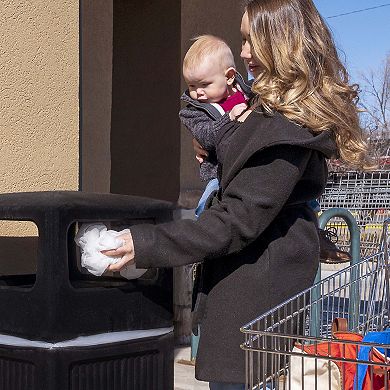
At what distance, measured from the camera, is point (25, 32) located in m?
3.92

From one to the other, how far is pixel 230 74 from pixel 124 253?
3.41ft

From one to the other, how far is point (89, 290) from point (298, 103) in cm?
77

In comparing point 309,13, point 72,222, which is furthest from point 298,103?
point 72,222

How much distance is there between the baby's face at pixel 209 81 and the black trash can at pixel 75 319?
66cm

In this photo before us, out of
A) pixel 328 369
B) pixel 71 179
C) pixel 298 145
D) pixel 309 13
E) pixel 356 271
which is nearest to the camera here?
pixel 328 369

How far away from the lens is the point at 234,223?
6.98ft

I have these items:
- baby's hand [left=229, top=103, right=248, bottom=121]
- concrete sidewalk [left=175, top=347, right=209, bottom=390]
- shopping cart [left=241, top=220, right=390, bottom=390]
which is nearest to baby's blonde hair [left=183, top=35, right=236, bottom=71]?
baby's hand [left=229, top=103, right=248, bottom=121]

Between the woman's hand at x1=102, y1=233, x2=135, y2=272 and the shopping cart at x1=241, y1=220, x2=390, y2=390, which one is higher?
the woman's hand at x1=102, y1=233, x2=135, y2=272

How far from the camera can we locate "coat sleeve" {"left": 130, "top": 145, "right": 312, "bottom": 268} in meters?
2.12

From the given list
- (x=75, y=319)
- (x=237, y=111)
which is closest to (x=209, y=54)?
(x=237, y=111)

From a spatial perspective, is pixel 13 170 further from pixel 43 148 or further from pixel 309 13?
pixel 309 13

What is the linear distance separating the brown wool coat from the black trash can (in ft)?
0.51

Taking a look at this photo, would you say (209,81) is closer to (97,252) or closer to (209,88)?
(209,88)

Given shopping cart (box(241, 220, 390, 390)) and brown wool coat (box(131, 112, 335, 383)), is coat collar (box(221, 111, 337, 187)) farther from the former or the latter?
shopping cart (box(241, 220, 390, 390))
